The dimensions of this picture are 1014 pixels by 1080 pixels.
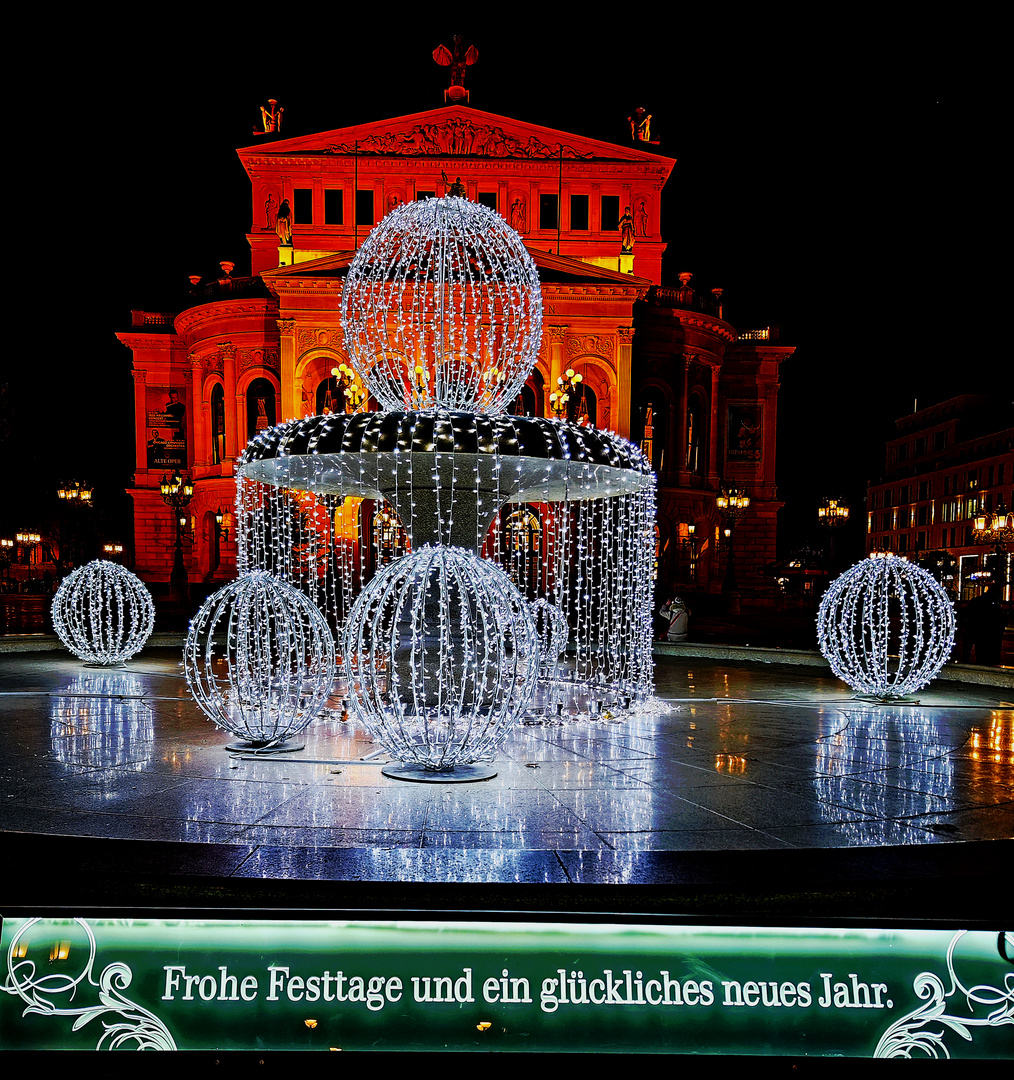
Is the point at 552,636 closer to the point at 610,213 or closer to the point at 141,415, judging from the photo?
the point at 610,213

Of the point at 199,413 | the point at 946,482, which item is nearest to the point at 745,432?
the point at 199,413

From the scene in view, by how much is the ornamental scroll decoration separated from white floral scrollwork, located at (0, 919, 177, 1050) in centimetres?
4258

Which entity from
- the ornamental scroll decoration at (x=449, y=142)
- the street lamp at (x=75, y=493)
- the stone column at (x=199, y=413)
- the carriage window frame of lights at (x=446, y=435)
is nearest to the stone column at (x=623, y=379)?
the ornamental scroll decoration at (x=449, y=142)

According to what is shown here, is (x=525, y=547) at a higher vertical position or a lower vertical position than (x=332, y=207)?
lower

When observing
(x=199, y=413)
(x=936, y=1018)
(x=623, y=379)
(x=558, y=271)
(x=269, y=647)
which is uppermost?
(x=558, y=271)

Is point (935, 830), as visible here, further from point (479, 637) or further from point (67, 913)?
point (479, 637)

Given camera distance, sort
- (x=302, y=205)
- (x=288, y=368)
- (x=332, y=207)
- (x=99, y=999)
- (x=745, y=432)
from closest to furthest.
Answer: (x=99, y=999) < (x=288, y=368) < (x=332, y=207) < (x=302, y=205) < (x=745, y=432)

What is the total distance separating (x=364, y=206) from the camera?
41.4 m

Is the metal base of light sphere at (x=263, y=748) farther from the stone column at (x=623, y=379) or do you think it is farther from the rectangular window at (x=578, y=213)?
the rectangular window at (x=578, y=213)

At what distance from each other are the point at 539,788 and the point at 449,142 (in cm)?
4119

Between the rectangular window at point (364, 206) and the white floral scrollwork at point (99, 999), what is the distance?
41912mm

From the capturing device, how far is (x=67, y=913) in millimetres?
2910

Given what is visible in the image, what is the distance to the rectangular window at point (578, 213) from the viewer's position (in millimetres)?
42406

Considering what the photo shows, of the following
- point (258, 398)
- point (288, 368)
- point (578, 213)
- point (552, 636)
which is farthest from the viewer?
point (578, 213)
